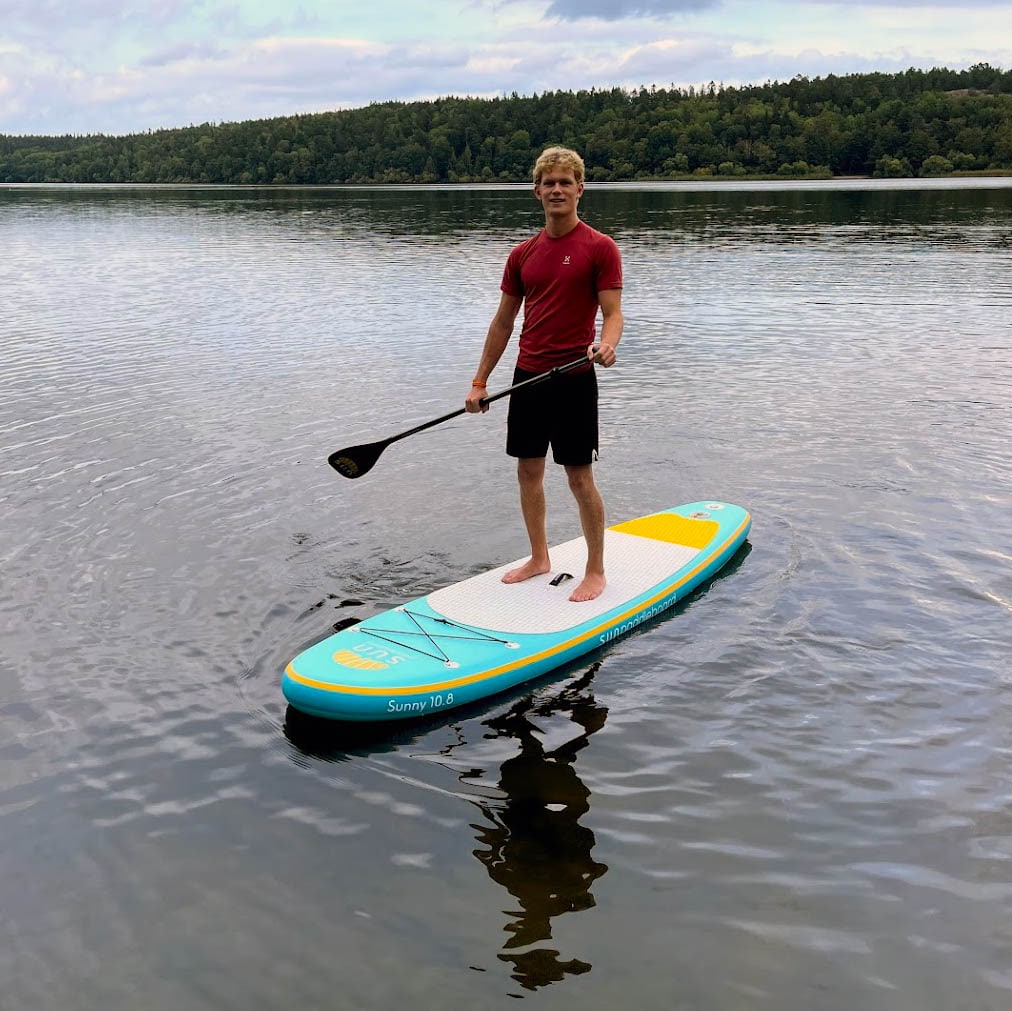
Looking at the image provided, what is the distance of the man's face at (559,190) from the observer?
6.07 metres

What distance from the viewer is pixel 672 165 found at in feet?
395

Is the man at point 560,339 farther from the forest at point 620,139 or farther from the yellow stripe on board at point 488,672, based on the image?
the forest at point 620,139

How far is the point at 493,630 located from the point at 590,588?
0.86 metres

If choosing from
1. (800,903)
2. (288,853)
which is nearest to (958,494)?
(800,903)

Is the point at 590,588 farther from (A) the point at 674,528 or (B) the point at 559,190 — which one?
(B) the point at 559,190

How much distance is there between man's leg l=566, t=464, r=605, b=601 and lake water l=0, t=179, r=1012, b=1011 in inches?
20.6

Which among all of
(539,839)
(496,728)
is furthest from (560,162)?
(539,839)

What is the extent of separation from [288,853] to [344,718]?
1.05m

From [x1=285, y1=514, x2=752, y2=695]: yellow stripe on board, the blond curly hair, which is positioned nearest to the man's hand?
the blond curly hair

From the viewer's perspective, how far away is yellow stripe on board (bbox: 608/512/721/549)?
7.64 m

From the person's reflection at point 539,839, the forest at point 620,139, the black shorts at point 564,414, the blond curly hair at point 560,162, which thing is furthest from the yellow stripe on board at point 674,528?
the forest at point 620,139

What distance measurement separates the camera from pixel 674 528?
790cm

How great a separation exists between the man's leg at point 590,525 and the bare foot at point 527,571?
34 cm

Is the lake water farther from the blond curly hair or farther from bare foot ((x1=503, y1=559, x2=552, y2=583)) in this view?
the blond curly hair
